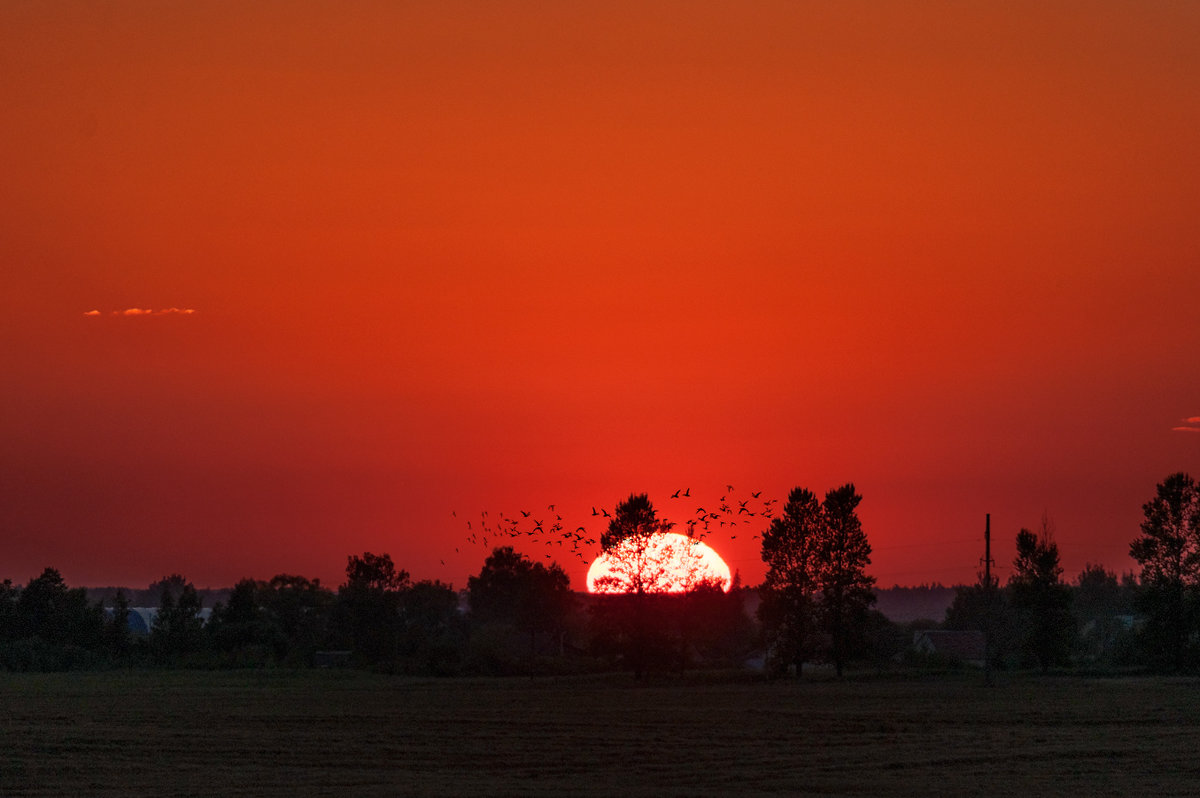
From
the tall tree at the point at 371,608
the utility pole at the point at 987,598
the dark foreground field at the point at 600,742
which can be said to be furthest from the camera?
the tall tree at the point at 371,608

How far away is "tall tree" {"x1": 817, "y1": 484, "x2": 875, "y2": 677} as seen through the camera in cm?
9094

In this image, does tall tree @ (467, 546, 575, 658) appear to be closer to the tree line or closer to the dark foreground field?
the tree line

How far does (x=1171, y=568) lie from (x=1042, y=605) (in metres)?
9.59

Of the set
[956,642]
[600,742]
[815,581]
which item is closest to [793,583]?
[815,581]

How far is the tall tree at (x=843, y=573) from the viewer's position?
90.9 metres

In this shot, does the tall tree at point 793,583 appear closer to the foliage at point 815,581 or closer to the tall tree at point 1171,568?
the foliage at point 815,581

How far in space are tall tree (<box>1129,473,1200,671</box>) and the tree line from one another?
0.34 feet

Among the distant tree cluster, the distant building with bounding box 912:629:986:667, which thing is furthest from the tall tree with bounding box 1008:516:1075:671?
the distant building with bounding box 912:629:986:667

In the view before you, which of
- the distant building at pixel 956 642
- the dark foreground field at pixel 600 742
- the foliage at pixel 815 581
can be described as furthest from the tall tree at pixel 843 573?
the distant building at pixel 956 642

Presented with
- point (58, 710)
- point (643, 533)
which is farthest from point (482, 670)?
point (58, 710)

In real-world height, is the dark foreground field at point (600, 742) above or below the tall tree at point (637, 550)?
below

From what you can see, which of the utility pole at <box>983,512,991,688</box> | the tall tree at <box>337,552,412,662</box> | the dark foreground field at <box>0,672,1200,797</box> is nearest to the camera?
the dark foreground field at <box>0,672,1200,797</box>

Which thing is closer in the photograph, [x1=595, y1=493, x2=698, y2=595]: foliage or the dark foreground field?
the dark foreground field

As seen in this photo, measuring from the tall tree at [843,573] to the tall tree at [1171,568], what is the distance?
19541 millimetres
